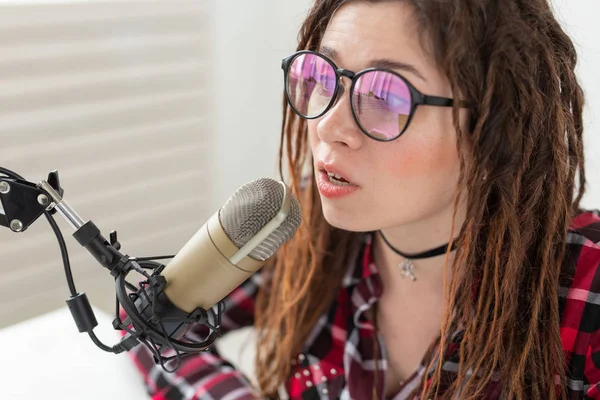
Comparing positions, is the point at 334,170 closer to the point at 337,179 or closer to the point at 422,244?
the point at 337,179

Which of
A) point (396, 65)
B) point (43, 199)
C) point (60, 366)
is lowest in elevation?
point (60, 366)

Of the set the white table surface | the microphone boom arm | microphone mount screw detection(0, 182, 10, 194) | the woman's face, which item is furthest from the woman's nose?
the white table surface

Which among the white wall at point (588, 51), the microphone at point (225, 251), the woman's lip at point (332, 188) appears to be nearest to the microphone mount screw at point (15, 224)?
the microphone at point (225, 251)

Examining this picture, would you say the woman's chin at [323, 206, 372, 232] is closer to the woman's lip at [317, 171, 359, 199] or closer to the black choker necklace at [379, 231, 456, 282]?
the woman's lip at [317, 171, 359, 199]

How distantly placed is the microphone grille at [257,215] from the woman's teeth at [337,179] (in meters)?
0.25

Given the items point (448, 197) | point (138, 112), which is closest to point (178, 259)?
point (448, 197)

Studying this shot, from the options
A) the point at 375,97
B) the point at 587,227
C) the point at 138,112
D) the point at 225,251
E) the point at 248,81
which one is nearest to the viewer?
the point at 225,251

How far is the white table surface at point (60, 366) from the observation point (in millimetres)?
1269

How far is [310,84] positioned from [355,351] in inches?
20.8

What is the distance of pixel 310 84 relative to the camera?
3.79 feet

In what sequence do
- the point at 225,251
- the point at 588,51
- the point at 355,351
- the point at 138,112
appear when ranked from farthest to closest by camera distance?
the point at 138,112
the point at 588,51
the point at 355,351
the point at 225,251

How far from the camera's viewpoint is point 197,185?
2.46 metres

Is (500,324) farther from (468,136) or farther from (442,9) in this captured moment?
(442,9)

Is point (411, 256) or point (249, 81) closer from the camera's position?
point (411, 256)
